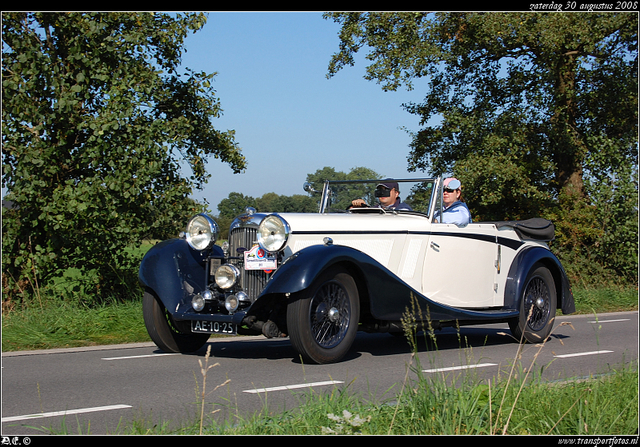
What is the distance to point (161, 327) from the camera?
7.13m

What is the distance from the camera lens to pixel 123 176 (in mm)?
10062

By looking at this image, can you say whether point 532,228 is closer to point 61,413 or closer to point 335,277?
point 335,277

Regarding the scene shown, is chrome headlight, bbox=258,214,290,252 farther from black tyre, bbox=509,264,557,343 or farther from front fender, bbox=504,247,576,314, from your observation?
black tyre, bbox=509,264,557,343

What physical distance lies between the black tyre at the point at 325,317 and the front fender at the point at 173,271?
1332mm

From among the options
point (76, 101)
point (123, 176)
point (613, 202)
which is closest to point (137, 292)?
point (123, 176)

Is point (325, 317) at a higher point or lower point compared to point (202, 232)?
lower

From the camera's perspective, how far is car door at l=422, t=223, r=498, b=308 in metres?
7.62

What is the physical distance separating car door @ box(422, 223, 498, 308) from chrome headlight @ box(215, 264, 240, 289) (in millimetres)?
2083

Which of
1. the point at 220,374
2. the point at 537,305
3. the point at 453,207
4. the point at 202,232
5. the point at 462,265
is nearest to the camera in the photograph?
the point at 220,374

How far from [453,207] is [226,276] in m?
2.98

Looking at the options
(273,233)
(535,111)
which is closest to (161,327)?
(273,233)
